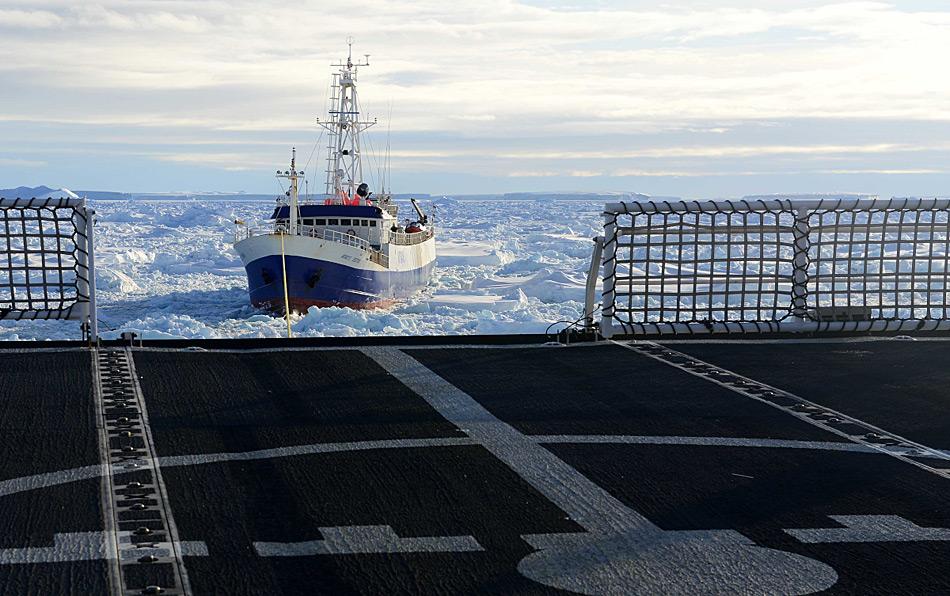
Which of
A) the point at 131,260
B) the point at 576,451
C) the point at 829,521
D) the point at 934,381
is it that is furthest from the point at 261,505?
the point at 131,260

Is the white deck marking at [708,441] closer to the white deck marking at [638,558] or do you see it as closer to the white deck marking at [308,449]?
the white deck marking at [308,449]

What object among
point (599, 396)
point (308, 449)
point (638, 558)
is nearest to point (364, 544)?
point (638, 558)

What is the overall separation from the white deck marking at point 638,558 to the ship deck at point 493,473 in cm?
1

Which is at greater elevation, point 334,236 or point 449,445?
point 449,445

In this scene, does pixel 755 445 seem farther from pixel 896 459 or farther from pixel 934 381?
pixel 934 381

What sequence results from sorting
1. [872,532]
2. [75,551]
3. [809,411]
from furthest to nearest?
[809,411]
[872,532]
[75,551]

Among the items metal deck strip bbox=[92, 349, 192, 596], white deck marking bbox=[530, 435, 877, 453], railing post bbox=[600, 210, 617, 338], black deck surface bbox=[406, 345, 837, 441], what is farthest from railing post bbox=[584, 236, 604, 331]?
metal deck strip bbox=[92, 349, 192, 596]

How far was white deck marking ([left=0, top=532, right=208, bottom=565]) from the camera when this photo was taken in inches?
139

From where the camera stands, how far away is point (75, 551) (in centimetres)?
361

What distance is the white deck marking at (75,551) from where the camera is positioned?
3.53 meters

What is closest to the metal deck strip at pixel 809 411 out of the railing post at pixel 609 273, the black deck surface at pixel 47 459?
the railing post at pixel 609 273

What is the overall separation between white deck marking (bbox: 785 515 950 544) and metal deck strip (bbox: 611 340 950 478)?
845 mm

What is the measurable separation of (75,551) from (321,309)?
4256 cm

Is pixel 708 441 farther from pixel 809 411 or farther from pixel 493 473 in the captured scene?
pixel 493 473
